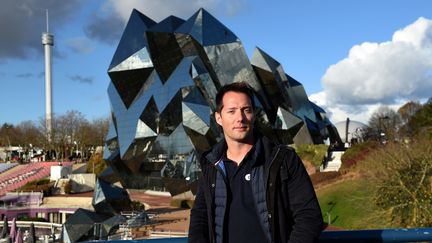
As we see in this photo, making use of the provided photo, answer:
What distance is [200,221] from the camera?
3309mm

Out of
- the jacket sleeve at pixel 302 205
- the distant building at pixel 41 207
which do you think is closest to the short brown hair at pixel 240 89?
the jacket sleeve at pixel 302 205

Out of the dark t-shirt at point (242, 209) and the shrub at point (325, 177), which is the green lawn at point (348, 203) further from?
the dark t-shirt at point (242, 209)

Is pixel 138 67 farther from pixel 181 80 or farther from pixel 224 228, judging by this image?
pixel 224 228

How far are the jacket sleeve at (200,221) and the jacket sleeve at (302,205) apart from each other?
599mm

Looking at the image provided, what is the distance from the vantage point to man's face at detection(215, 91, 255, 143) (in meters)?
3.18

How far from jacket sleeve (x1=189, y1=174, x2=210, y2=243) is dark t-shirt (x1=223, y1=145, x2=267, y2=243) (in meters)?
0.25

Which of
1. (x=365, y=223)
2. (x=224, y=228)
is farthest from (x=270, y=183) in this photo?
(x=365, y=223)

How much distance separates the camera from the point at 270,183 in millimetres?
2953

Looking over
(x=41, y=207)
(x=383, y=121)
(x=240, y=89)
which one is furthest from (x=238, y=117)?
(x=383, y=121)

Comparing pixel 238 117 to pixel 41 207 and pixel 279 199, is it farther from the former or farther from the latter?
pixel 41 207

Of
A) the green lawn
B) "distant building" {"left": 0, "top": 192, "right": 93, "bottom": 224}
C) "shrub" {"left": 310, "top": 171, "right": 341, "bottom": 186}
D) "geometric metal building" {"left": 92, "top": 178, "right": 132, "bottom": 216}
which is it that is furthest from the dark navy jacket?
"distant building" {"left": 0, "top": 192, "right": 93, "bottom": 224}

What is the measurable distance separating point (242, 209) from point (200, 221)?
41cm

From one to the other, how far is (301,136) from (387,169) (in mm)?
22391

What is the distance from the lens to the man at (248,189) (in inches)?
116
